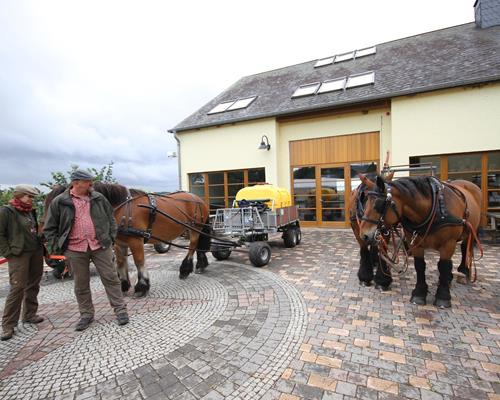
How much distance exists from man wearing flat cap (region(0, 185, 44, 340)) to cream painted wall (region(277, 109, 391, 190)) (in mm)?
8153

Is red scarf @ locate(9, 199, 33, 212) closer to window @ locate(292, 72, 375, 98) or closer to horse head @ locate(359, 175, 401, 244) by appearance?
horse head @ locate(359, 175, 401, 244)

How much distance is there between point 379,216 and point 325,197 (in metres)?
7.08

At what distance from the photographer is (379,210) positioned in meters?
2.87

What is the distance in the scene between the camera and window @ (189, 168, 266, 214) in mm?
10734

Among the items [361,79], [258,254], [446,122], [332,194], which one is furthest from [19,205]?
[361,79]

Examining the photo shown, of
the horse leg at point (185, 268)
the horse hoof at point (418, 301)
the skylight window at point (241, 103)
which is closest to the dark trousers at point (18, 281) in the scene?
A: the horse leg at point (185, 268)

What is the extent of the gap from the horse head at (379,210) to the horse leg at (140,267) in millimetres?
2988

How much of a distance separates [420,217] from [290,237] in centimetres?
395

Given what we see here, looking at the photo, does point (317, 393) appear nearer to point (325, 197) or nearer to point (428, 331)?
point (428, 331)

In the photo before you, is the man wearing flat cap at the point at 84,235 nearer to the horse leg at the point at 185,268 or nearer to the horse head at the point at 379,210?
the horse leg at the point at 185,268

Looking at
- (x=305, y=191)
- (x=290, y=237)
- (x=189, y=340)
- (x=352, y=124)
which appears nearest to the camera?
(x=189, y=340)

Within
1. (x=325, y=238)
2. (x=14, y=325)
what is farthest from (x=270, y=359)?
(x=325, y=238)

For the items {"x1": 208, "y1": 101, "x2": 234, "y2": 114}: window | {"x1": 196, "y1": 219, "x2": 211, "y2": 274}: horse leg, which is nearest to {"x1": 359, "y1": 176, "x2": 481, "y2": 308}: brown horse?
{"x1": 196, "y1": 219, "x2": 211, "y2": 274}: horse leg

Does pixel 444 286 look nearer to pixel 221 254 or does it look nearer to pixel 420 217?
pixel 420 217
